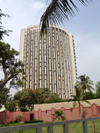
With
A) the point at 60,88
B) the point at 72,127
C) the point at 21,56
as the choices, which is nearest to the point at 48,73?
the point at 60,88

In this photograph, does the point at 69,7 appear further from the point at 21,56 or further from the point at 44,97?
the point at 21,56

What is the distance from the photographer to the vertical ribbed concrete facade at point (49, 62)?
71119mm

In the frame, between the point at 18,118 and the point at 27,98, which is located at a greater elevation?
the point at 27,98

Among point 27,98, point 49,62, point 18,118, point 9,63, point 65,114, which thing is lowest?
point 18,118

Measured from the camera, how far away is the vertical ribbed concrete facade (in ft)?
233

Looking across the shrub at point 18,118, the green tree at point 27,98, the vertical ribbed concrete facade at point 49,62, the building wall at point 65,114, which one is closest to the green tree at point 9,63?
the building wall at point 65,114

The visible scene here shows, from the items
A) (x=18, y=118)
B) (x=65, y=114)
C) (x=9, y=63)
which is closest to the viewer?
(x=9, y=63)

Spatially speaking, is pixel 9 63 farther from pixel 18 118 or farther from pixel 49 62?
pixel 49 62

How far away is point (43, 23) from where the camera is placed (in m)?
3.08

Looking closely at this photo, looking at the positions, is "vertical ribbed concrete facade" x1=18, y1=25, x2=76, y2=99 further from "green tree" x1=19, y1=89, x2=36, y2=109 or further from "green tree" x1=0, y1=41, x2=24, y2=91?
"green tree" x1=0, y1=41, x2=24, y2=91

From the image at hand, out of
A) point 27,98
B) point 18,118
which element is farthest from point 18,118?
point 27,98

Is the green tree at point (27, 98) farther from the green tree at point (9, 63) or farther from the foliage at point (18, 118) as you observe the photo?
the green tree at point (9, 63)

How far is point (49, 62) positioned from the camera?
74062 mm

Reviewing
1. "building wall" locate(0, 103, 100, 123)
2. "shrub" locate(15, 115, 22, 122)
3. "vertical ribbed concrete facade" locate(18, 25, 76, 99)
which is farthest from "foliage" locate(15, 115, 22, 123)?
"vertical ribbed concrete facade" locate(18, 25, 76, 99)
